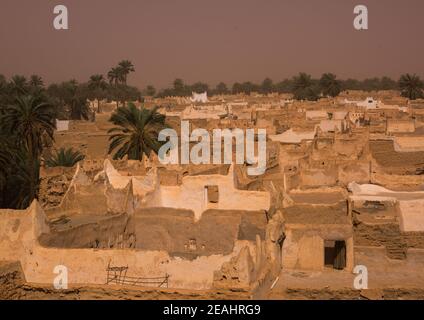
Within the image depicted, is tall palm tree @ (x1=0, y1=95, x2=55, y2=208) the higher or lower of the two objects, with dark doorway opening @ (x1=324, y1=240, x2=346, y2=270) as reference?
higher

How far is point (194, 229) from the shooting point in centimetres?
1562

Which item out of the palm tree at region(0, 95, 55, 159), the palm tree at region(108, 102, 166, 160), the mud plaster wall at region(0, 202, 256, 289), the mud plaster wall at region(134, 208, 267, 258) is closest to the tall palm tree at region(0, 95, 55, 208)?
the palm tree at region(0, 95, 55, 159)

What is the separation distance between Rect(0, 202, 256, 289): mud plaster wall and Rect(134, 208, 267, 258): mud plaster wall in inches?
111

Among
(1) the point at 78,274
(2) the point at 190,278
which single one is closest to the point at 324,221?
(2) the point at 190,278

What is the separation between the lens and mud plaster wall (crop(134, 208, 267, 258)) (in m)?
15.3

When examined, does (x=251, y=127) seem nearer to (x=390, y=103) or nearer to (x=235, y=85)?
(x=390, y=103)

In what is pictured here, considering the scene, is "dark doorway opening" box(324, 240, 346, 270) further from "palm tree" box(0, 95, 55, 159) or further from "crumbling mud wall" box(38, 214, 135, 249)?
"palm tree" box(0, 95, 55, 159)

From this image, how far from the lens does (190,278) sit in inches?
480

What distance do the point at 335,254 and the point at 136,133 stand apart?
1792 centimetres

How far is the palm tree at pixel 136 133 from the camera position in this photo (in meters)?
30.2

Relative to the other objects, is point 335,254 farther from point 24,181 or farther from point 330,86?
point 330,86

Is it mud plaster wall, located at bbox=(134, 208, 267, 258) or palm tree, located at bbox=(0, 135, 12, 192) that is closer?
mud plaster wall, located at bbox=(134, 208, 267, 258)

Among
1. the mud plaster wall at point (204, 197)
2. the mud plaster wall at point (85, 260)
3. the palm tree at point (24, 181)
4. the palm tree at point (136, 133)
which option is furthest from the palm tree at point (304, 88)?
the mud plaster wall at point (85, 260)

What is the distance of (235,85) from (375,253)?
126 meters
